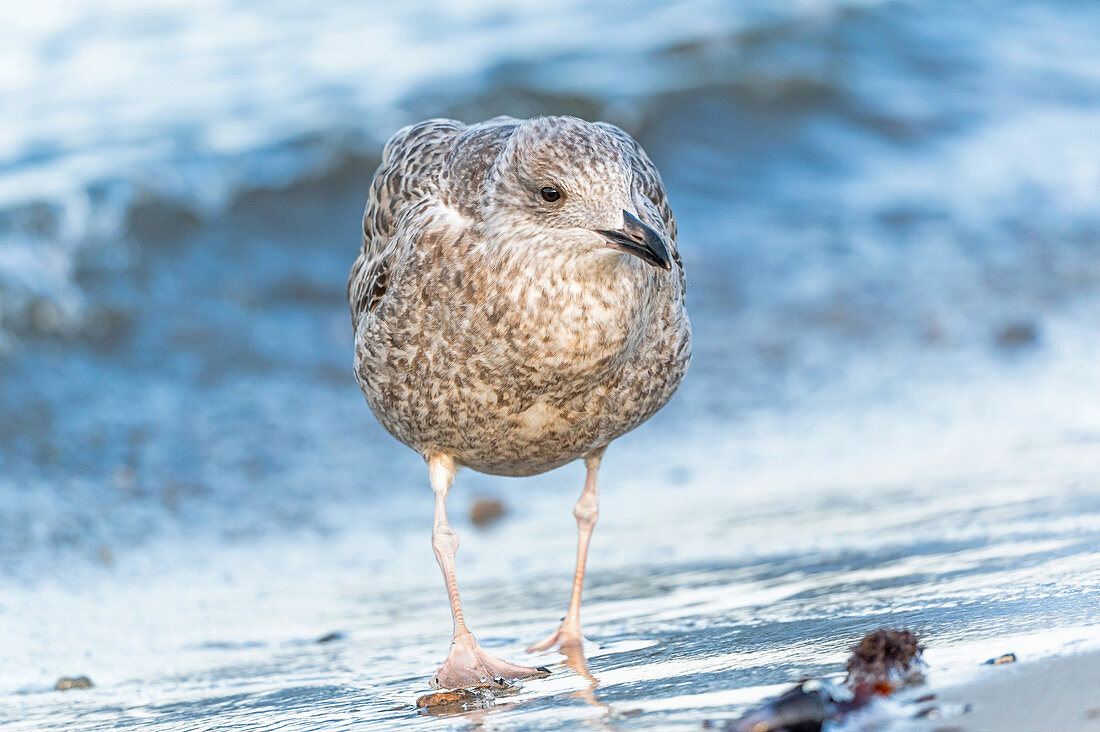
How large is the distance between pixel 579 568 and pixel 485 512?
1.70 meters

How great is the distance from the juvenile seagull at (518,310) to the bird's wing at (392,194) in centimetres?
1

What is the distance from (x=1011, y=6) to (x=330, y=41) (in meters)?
7.60

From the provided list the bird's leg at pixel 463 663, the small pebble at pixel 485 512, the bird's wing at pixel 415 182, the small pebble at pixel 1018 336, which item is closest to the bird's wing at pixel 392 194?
the bird's wing at pixel 415 182

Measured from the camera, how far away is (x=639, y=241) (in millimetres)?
3838

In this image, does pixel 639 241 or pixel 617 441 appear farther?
pixel 617 441

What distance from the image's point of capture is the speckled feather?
407 cm

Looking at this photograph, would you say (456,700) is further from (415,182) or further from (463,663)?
(415,182)

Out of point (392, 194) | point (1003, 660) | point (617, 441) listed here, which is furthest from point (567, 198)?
point (617, 441)

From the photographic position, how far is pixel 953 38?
567 inches

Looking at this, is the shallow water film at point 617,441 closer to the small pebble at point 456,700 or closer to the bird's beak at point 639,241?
the small pebble at point 456,700

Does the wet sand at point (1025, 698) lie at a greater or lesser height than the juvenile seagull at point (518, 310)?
lesser

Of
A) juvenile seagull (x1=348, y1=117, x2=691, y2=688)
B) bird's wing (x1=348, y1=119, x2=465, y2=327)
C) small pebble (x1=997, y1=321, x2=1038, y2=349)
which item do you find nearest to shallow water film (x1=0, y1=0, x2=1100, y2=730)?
small pebble (x1=997, y1=321, x2=1038, y2=349)

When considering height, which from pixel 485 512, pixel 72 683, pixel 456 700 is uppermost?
pixel 485 512

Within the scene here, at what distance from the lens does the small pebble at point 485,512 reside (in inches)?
257
